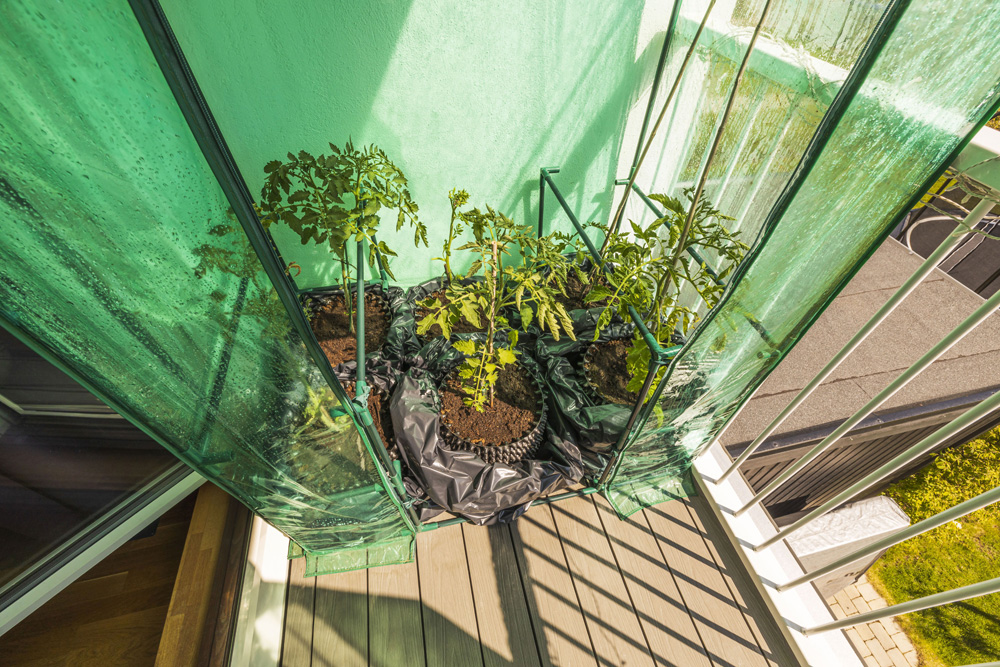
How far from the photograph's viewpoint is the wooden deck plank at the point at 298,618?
4.53 feet

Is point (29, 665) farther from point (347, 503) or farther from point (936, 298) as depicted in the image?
point (936, 298)

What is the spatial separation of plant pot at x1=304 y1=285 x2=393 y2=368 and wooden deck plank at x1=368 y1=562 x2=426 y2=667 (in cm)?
83

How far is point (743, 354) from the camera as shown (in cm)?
118

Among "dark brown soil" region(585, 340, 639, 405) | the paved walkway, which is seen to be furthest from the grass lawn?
"dark brown soil" region(585, 340, 639, 405)

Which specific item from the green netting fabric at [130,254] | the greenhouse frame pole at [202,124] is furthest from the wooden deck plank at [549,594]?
the greenhouse frame pole at [202,124]

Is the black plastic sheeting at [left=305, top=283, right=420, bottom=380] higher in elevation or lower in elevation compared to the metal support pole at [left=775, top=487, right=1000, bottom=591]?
higher

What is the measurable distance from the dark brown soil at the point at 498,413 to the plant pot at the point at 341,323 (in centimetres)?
43

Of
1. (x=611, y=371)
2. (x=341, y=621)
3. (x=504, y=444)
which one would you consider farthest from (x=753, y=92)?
(x=341, y=621)

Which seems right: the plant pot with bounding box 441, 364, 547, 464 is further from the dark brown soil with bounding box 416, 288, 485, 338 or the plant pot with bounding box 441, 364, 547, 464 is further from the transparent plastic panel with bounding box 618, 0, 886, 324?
the transparent plastic panel with bounding box 618, 0, 886, 324

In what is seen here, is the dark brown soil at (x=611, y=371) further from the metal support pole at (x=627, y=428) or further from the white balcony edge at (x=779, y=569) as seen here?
the white balcony edge at (x=779, y=569)

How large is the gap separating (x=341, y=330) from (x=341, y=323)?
0.04 meters

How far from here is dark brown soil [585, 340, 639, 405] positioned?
1778mm

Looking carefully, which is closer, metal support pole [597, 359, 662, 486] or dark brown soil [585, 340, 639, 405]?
metal support pole [597, 359, 662, 486]

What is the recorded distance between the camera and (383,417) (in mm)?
1754
